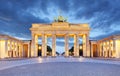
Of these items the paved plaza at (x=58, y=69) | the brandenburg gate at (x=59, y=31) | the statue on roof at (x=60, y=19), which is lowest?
the paved plaza at (x=58, y=69)

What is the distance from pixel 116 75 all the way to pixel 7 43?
140 feet

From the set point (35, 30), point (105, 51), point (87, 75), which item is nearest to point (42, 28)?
point (35, 30)

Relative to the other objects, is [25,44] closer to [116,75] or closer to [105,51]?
[105,51]

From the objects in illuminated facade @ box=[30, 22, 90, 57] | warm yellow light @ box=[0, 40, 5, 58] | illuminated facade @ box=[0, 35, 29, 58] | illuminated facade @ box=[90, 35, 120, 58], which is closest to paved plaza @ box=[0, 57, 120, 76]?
illuminated facade @ box=[0, 35, 29, 58]

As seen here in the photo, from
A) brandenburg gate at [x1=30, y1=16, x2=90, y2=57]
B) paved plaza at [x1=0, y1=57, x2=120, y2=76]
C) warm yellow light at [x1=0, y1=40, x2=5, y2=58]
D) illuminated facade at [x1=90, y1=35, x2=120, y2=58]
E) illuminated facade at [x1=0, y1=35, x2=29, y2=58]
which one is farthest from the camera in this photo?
brandenburg gate at [x1=30, y1=16, x2=90, y2=57]

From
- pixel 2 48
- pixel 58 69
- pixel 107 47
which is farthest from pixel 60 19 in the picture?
pixel 58 69

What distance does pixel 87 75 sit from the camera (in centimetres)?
1586

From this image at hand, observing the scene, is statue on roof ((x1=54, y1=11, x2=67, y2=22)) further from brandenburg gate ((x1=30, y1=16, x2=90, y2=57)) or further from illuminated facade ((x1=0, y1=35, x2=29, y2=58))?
illuminated facade ((x1=0, y1=35, x2=29, y2=58))

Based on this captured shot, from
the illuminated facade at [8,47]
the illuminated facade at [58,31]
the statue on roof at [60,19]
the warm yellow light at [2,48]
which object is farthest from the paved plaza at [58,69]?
the statue on roof at [60,19]

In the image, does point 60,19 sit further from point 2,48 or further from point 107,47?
→ point 2,48

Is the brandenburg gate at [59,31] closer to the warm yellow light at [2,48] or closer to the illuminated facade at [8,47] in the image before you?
the illuminated facade at [8,47]

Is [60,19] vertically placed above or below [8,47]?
above

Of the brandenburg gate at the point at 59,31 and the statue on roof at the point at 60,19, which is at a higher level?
the statue on roof at the point at 60,19

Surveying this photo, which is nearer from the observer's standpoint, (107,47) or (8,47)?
(8,47)
